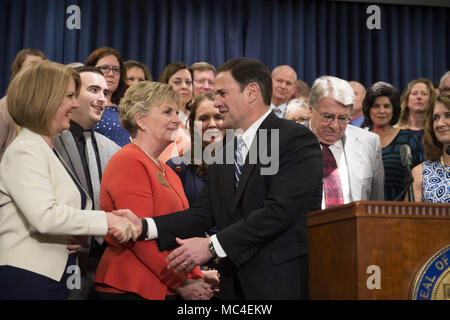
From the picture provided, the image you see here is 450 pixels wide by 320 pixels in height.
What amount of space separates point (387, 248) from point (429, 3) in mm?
6679

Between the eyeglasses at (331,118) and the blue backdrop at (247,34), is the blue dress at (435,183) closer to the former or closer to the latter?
the eyeglasses at (331,118)

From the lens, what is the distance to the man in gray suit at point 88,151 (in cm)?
288

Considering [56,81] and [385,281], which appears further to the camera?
[56,81]

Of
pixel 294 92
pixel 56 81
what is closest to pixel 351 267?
pixel 56 81

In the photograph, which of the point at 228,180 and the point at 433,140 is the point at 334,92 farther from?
the point at 228,180

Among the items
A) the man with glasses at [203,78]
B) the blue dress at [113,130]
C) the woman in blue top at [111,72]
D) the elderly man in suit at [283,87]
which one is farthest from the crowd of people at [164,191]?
the elderly man in suit at [283,87]

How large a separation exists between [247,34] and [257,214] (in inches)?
206

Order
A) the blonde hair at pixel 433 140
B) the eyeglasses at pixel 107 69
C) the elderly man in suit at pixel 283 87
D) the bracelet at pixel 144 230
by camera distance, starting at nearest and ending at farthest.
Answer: the bracelet at pixel 144 230 → the blonde hair at pixel 433 140 → the eyeglasses at pixel 107 69 → the elderly man in suit at pixel 283 87

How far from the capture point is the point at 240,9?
7270mm

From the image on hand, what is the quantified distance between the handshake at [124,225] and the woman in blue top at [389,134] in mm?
2112

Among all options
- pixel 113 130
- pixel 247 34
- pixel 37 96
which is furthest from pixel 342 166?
pixel 247 34

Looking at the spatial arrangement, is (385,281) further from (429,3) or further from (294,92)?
(429,3)

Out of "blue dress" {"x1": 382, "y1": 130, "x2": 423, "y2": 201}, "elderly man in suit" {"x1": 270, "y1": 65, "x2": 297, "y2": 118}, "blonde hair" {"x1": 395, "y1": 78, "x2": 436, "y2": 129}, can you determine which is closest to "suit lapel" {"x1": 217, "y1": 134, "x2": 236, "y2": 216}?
"blue dress" {"x1": 382, "y1": 130, "x2": 423, "y2": 201}

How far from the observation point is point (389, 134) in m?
4.39
